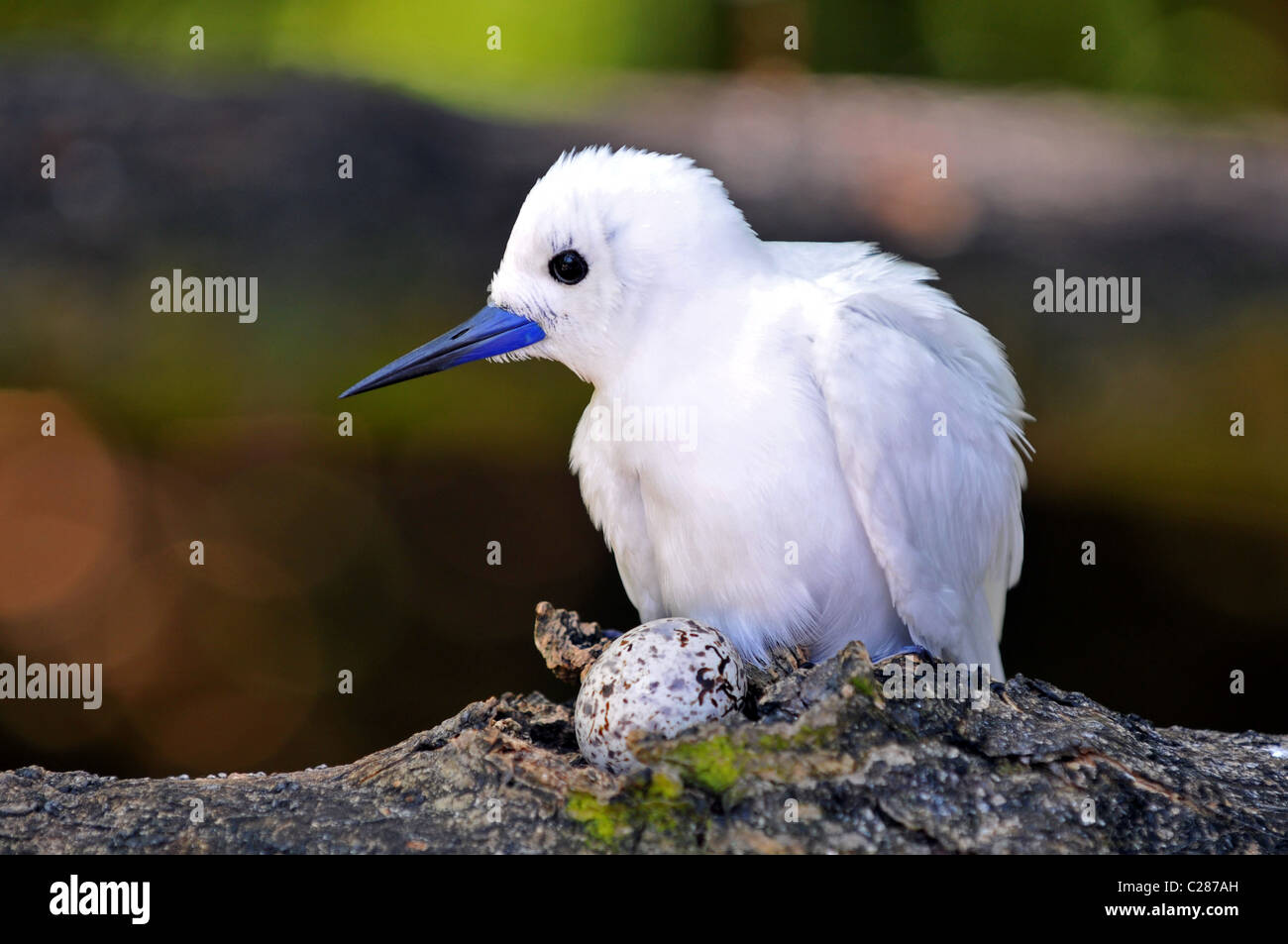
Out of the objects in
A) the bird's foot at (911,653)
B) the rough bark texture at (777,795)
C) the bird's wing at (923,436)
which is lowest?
the rough bark texture at (777,795)

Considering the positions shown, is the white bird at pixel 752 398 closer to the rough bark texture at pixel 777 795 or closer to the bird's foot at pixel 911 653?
the bird's foot at pixel 911 653

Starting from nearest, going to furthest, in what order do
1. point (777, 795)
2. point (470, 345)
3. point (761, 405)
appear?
1. point (777, 795)
2. point (761, 405)
3. point (470, 345)

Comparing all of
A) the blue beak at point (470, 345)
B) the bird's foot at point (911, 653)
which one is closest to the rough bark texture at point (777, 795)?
the bird's foot at point (911, 653)

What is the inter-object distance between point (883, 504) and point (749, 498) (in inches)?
12.0

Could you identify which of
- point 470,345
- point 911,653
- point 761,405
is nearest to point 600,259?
point 470,345

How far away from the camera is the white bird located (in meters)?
2.59

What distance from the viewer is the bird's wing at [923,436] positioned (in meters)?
2.58

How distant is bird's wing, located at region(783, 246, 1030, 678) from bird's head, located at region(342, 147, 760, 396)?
32 cm

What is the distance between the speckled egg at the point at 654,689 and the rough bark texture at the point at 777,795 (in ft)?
0.21

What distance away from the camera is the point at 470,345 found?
9.05 ft

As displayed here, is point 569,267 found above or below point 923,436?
above

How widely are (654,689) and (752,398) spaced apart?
731 millimetres

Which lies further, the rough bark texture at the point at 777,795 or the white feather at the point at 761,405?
the white feather at the point at 761,405

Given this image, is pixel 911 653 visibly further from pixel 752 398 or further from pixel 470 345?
pixel 470 345
